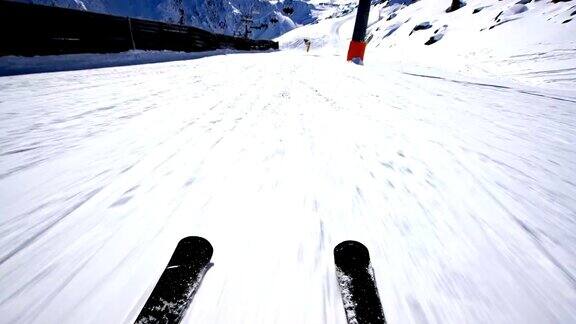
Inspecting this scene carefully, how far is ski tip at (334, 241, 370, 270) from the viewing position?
1315 millimetres

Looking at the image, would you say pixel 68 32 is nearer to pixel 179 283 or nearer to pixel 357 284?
pixel 179 283

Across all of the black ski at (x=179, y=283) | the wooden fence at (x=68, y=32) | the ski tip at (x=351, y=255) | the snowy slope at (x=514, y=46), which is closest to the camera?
the black ski at (x=179, y=283)

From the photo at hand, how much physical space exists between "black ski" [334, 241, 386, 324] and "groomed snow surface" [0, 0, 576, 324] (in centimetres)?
5

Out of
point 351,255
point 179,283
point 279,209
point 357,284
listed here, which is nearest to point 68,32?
point 279,209

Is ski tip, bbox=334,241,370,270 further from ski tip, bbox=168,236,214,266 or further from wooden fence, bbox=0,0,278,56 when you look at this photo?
wooden fence, bbox=0,0,278,56

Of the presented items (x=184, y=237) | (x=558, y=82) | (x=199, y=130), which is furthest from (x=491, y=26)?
(x=184, y=237)

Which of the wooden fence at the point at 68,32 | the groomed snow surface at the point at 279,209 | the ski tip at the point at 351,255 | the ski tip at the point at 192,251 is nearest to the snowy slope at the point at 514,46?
the groomed snow surface at the point at 279,209

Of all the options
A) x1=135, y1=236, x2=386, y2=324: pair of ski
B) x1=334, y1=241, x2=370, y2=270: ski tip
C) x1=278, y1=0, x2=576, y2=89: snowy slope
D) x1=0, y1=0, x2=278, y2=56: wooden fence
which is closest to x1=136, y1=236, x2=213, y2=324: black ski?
x1=135, y1=236, x2=386, y2=324: pair of ski

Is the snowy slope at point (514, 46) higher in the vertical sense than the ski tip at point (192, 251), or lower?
higher

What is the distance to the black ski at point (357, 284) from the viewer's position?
3.55ft

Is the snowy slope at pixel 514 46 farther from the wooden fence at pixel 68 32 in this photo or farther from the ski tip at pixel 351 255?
the wooden fence at pixel 68 32

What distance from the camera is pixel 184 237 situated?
143cm

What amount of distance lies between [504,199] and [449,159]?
63 cm

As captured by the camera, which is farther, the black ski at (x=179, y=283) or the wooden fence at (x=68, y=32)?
the wooden fence at (x=68, y=32)
